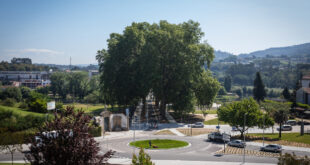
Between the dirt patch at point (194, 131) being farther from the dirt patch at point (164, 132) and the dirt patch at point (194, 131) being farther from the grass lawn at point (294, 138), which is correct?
the grass lawn at point (294, 138)

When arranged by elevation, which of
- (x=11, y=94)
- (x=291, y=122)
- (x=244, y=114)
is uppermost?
(x=11, y=94)

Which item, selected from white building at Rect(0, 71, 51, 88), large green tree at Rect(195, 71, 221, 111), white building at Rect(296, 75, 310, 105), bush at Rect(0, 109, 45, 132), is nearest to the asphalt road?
bush at Rect(0, 109, 45, 132)

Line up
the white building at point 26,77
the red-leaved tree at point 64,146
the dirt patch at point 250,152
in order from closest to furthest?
the red-leaved tree at point 64,146, the dirt patch at point 250,152, the white building at point 26,77

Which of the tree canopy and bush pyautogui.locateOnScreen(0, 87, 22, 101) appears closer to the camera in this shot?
the tree canopy

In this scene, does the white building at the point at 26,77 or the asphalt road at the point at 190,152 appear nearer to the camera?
the asphalt road at the point at 190,152

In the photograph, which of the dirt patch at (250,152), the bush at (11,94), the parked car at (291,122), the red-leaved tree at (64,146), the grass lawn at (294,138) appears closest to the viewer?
the red-leaved tree at (64,146)

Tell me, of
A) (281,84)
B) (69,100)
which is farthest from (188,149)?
(281,84)

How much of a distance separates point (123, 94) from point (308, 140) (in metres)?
36.9

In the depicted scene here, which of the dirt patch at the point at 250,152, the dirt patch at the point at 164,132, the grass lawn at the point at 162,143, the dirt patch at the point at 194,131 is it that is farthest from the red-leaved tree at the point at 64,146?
the dirt patch at the point at 194,131

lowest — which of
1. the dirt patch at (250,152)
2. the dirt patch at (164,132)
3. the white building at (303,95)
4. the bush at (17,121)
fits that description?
the dirt patch at (250,152)

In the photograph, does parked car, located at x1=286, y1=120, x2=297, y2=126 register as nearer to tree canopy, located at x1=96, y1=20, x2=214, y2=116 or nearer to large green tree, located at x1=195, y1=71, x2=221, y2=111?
large green tree, located at x1=195, y1=71, x2=221, y2=111

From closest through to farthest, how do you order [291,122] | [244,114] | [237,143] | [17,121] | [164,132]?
1. [237,143]
2. [17,121]
3. [244,114]
4. [164,132]
5. [291,122]

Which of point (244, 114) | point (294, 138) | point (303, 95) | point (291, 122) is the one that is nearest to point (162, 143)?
point (244, 114)

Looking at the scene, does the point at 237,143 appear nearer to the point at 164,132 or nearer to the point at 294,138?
the point at 294,138
